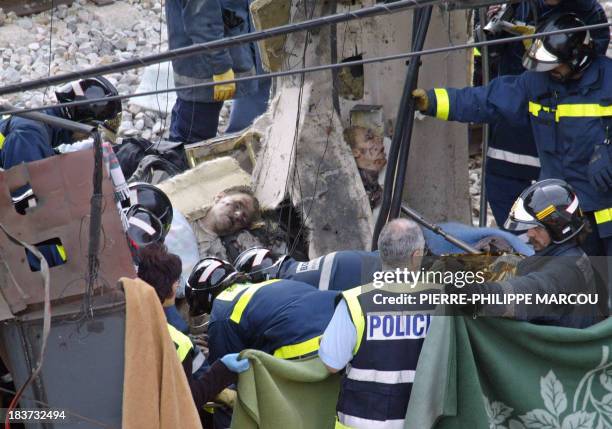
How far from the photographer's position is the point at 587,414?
5.90 m

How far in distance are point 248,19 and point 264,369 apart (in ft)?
16.6

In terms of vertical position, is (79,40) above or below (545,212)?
above

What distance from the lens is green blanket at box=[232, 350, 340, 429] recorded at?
18.7 ft

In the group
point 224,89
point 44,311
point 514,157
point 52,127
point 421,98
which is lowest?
point 44,311

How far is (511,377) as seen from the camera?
5781 millimetres

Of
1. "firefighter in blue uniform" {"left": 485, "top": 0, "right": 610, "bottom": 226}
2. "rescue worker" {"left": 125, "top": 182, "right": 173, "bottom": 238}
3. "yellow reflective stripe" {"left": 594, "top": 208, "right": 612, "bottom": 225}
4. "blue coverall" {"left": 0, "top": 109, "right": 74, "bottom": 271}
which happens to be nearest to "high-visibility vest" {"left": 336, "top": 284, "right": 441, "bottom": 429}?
"rescue worker" {"left": 125, "top": 182, "right": 173, "bottom": 238}

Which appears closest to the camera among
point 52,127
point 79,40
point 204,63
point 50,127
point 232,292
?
point 232,292

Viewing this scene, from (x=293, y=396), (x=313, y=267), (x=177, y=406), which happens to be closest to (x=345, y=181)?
(x=313, y=267)

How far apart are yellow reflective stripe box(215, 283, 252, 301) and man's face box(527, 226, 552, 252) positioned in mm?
1564

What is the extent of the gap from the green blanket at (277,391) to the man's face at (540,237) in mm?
1445

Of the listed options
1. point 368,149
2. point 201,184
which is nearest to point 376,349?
point 368,149

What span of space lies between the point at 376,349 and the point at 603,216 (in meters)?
2.68

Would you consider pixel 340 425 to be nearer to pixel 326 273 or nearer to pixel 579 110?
pixel 326 273

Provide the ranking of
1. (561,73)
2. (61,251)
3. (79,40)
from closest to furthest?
(61,251) → (561,73) → (79,40)
